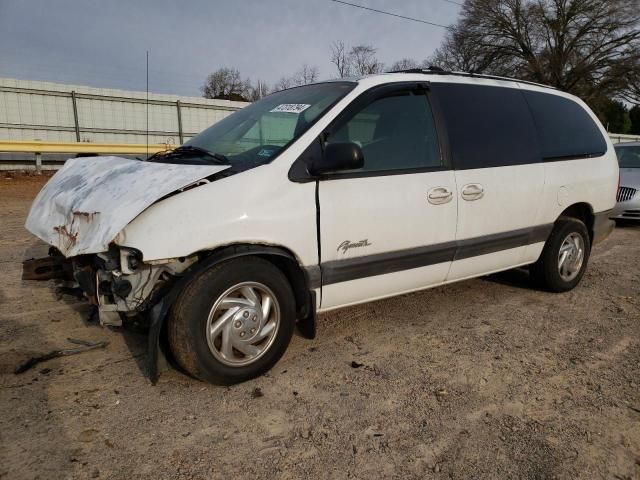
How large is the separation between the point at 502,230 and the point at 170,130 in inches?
582

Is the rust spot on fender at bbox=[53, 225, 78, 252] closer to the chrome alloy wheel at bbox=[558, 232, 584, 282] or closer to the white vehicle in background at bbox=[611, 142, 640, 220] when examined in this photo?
the chrome alloy wheel at bbox=[558, 232, 584, 282]

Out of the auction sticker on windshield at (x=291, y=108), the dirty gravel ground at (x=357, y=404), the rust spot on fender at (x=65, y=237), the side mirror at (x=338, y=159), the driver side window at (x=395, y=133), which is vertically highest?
the auction sticker on windshield at (x=291, y=108)

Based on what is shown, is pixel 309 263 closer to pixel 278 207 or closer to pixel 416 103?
pixel 278 207

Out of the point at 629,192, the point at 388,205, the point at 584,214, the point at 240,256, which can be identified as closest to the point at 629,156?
the point at 629,192

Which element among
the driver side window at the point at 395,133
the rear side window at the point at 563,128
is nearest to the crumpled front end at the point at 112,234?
the driver side window at the point at 395,133

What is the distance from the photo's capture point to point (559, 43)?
102 ft

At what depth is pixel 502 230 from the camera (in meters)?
3.70

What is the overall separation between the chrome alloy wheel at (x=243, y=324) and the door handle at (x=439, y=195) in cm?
131

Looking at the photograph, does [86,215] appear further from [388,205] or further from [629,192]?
[629,192]

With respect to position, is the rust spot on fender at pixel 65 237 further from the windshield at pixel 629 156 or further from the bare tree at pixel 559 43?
the bare tree at pixel 559 43

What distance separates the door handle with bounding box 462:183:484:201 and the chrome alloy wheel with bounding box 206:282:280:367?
1633 mm

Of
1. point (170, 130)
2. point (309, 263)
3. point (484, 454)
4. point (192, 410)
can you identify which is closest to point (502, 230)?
point (309, 263)

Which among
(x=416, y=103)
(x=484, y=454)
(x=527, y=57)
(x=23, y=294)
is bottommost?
(x=484, y=454)

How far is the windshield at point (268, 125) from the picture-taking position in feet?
9.32
